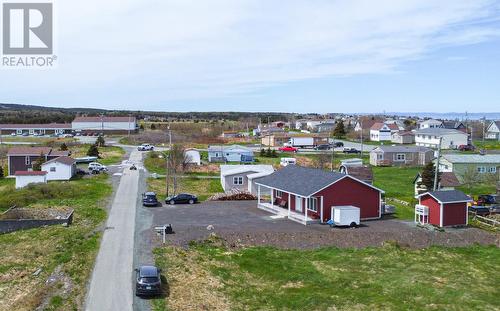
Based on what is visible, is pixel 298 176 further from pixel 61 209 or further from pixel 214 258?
pixel 61 209

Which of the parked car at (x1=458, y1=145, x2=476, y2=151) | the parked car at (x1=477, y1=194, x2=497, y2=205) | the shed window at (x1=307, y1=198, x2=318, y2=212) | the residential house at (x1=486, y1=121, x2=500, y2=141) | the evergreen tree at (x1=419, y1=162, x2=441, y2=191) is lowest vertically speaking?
the parked car at (x1=477, y1=194, x2=497, y2=205)

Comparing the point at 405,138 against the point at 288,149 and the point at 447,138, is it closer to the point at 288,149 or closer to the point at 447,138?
the point at 447,138

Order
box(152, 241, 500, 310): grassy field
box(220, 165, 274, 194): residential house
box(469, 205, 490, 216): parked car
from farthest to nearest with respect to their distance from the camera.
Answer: box(220, 165, 274, 194): residential house < box(469, 205, 490, 216): parked car < box(152, 241, 500, 310): grassy field

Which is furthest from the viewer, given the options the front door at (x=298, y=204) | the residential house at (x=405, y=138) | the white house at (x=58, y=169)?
the residential house at (x=405, y=138)

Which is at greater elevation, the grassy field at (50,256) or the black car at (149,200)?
the black car at (149,200)

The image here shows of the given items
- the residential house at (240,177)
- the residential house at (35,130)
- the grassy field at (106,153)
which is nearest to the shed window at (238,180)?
the residential house at (240,177)

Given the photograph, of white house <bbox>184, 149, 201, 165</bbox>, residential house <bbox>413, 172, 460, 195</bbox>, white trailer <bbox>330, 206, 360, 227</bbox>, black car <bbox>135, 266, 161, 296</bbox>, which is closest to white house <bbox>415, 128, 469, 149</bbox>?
residential house <bbox>413, 172, 460, 195</bbox>

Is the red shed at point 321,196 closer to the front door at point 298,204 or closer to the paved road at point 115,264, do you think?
the front door at point 298,204

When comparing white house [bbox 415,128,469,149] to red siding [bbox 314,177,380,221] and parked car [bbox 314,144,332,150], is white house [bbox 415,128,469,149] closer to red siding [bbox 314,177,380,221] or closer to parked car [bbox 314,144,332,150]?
parked car [bbox 314,144,332,150]

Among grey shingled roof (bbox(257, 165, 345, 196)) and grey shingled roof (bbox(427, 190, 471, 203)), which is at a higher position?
grey shingled roof (bbox(257, 165, 345, 196))
